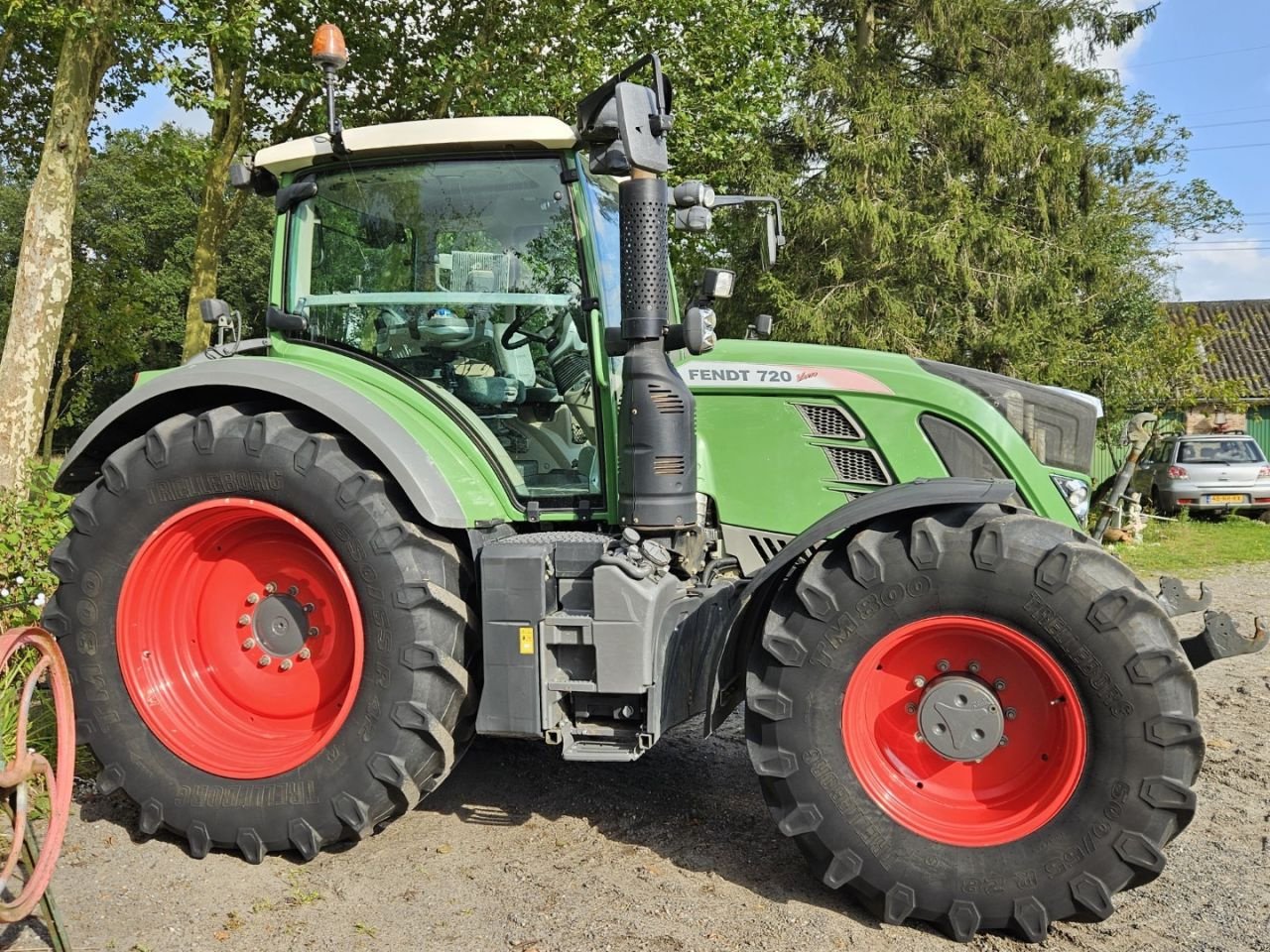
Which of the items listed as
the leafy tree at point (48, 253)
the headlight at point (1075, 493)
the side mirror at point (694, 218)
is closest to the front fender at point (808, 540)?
the headlight at point (1075, 493)

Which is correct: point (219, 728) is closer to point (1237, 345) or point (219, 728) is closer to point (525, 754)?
point (525, 754)

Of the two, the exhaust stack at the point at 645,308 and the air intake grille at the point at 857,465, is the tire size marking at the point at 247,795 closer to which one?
the exhaust stack at the point at 645,308

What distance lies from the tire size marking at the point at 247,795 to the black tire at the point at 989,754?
58.7 inches

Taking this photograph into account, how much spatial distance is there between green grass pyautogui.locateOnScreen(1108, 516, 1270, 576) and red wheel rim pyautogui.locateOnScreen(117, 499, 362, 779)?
30.1ft

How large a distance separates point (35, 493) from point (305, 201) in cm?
263

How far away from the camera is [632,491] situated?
3322 millimetres

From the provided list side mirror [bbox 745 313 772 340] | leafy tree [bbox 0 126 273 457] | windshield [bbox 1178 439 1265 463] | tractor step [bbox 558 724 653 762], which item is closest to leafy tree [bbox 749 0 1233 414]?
windshield [bbox 1178 439 1265 463]

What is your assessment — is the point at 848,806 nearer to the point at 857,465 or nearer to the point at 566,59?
the point at 857,465

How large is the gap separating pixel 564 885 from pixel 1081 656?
1.71m

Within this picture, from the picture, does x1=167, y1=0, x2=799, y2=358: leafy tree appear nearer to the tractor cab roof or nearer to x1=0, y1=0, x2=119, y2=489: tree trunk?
x1=0, y1=0, x2=119, y2=489: tree trunk

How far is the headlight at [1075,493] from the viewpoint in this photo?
12.1ft

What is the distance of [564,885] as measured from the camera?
10.5 feet

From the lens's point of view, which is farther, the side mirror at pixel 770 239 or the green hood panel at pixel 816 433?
the side mirror at pixel 770 239

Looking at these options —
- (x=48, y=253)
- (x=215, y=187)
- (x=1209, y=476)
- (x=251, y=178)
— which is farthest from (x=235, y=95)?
(x=1209, y=476)
